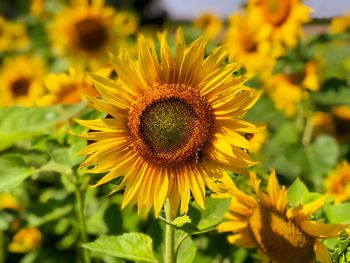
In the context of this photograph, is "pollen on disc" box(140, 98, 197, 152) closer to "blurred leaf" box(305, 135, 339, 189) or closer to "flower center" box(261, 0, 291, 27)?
"blurred leaf" box(305, 135, 339, 189)

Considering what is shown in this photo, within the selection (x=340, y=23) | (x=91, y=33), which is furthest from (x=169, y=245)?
(x=340, y=23)

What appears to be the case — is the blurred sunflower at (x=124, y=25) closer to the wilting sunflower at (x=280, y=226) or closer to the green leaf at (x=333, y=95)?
the green leaf at (x=333, y=95)

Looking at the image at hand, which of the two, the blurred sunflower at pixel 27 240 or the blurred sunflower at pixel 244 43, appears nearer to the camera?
the blurred sunflower at pixel 27 240

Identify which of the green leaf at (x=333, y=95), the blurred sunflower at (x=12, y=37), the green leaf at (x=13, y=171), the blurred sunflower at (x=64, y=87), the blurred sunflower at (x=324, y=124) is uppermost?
the blurred sunflower at (x=12, y=37)

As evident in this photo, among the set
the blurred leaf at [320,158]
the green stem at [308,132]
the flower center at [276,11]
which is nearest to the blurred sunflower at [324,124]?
the green stem at [308,132]

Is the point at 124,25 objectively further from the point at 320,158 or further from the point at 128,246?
the point at 128,246

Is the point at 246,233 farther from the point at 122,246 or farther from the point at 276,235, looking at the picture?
the point at 122,246
